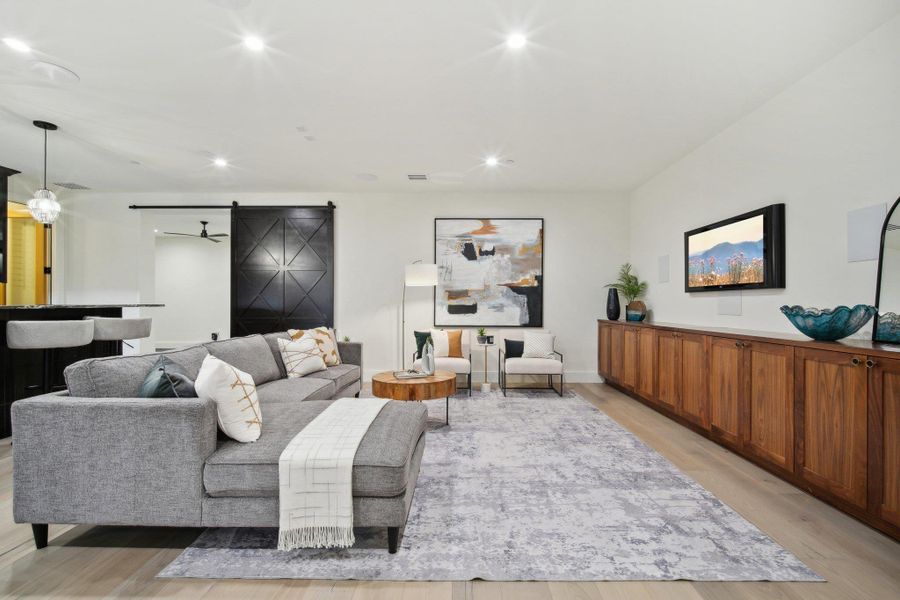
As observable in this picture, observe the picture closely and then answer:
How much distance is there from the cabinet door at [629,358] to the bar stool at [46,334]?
217 inches

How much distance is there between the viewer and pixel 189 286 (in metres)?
9.09

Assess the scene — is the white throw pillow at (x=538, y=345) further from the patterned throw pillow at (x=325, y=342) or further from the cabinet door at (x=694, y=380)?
the patterned throw pillow at (x=325, y=342)

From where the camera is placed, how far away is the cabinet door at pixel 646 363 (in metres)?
4.36

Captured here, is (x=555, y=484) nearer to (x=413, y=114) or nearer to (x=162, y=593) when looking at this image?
(x=162, y=593)

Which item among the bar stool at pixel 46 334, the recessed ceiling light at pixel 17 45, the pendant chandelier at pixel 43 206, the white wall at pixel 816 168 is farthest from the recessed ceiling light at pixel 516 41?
the pendant chandelier at pixel 43 206

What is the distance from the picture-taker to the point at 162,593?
63.2 inches

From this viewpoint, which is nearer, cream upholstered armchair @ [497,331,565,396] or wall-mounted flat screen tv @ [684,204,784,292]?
wall-mounted flat screen tv @ [684,204,784,292]

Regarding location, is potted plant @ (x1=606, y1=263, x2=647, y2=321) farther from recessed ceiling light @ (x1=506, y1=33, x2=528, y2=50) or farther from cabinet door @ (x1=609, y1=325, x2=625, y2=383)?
recessed ceiling light @ (x1=506, y1=33, x2=528, y2=50)

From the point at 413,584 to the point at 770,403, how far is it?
257 centimetres

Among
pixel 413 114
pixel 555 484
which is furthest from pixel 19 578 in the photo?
pixel 413 114

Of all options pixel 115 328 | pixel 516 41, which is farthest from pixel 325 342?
pixel 516 41

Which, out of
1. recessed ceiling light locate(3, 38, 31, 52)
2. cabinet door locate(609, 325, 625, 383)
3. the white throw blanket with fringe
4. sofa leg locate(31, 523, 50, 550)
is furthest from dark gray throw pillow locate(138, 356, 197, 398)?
cabinet door locate(609, 325, 625, 383)

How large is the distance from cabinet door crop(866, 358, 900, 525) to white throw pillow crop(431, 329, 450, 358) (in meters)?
4.02

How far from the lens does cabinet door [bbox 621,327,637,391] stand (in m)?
4.79
